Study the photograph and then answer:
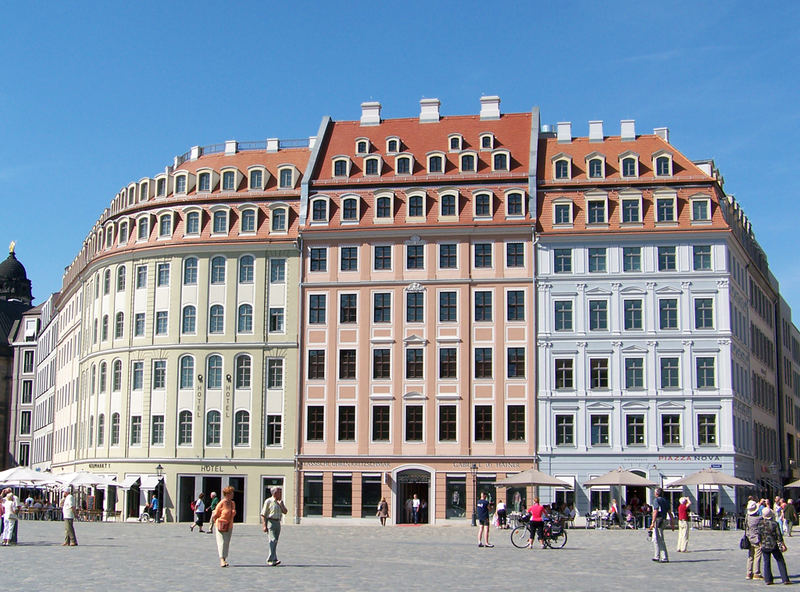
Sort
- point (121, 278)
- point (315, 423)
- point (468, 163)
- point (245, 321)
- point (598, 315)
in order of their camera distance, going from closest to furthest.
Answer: point (598, 315) < point (315, 423) < point (245, 321) < point (468, 163) < point (121, 278)

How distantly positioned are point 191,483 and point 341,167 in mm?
21032

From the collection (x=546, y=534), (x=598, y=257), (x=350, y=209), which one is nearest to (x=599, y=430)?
(x=598, y=257)

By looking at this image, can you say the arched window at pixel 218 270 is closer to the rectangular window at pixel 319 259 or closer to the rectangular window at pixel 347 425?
the rectangular window at pixel 319 259

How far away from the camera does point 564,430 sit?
66.8 meters

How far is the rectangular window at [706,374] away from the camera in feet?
216

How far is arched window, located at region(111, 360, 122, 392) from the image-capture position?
74.1 m

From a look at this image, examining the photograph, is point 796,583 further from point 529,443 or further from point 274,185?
point 274,185

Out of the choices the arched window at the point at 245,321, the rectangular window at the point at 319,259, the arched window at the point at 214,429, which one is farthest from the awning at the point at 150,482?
the rectangular window at the point at 319,259

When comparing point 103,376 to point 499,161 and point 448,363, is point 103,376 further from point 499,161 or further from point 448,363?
point 499,161

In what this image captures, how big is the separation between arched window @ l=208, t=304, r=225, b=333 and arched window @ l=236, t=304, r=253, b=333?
1005mm

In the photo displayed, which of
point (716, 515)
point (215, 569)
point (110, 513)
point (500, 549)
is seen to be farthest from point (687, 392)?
point (215, 569)

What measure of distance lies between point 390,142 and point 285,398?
17220 millimetres

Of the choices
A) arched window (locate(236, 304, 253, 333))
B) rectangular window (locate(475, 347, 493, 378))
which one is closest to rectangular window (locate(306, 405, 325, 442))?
arched window (locate(236, 304, 253, 333))

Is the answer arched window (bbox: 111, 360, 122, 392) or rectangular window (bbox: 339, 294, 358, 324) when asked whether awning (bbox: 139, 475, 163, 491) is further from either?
rectangular window (bbox: 339, 294, 358, 324)
